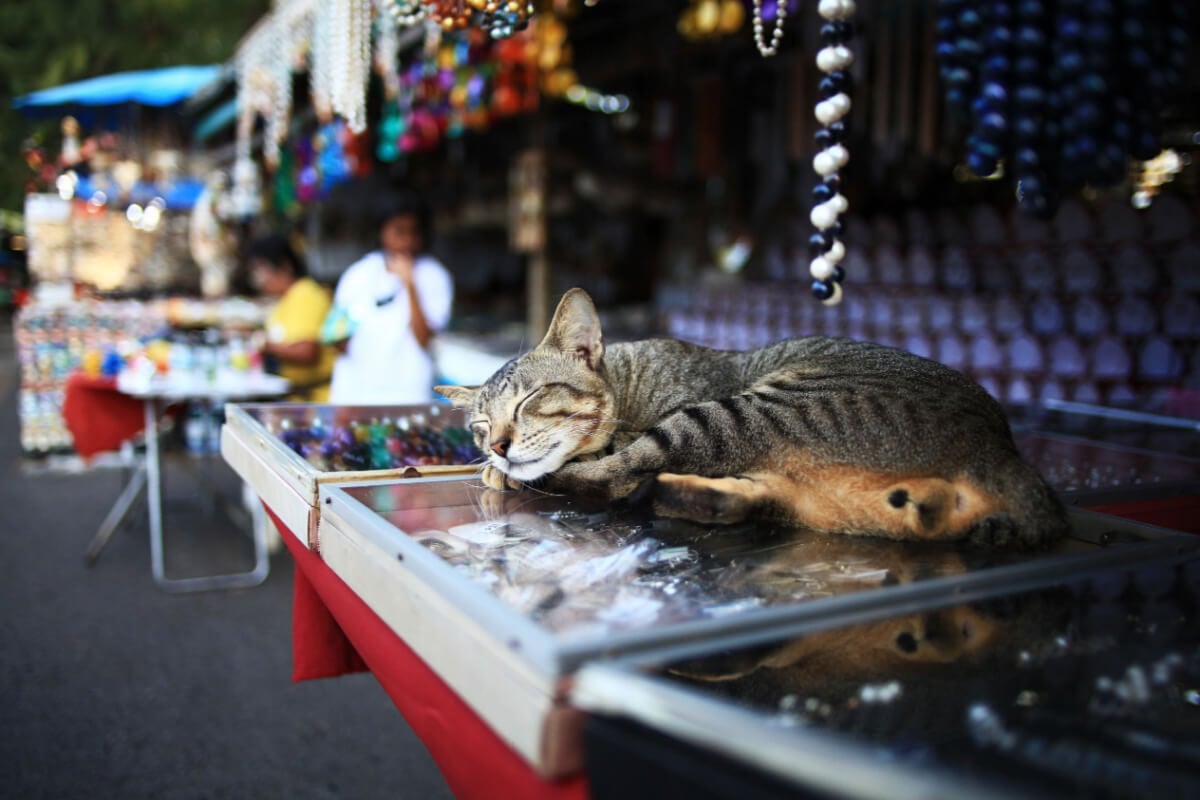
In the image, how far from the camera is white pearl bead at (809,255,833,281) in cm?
159

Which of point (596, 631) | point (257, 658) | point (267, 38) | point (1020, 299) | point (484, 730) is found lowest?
point (257, 658)

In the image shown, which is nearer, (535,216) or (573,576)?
(573,576)

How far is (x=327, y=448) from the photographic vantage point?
194 centimetres

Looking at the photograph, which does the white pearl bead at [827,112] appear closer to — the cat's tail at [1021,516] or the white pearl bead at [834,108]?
the white pearl bead at [834,108]

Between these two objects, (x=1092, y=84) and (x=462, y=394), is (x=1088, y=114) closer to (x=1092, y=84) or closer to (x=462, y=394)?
(x=1092, y=84)

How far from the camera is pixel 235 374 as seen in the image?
4.41 meters

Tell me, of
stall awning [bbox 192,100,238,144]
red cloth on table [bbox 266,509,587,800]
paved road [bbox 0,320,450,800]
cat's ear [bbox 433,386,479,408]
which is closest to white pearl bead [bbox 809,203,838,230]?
cat's ear [bbox 433,386,479,408]

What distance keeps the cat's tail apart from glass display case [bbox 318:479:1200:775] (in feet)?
0.11

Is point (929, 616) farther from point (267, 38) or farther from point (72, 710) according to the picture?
point (267, 38)

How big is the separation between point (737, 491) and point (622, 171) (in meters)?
5.23

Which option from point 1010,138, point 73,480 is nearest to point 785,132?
point 1010,138

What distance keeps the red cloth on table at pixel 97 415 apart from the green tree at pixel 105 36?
10.9 m

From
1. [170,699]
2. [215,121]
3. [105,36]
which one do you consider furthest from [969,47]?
[105,36]

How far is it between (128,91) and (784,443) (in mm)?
7487
